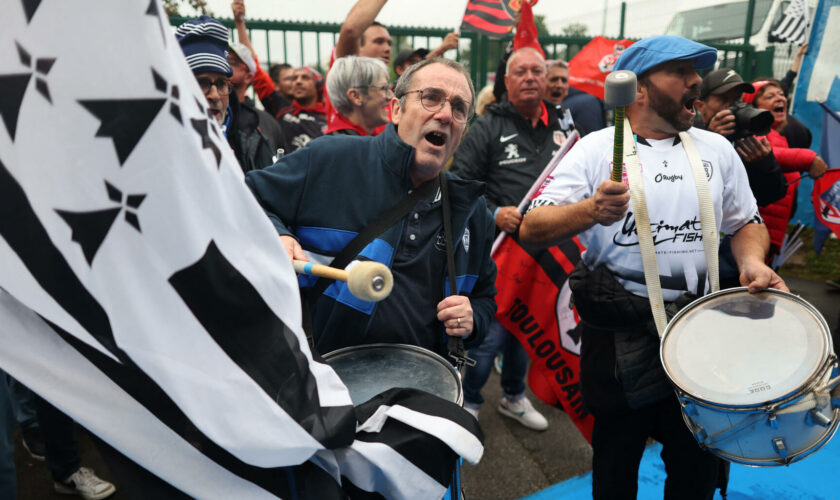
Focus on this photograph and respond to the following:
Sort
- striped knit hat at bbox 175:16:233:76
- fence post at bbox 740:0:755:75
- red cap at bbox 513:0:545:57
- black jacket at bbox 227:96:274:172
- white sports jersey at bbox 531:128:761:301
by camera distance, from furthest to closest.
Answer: fence post at bbox 740:0:755:75 < red cap at bbox 513:0:545:57 < black jacket at bbox 227:96:274:172 < striped knit hat at bbox 175:16:233:76 < white sports jersey at bbox 531:128:761:301

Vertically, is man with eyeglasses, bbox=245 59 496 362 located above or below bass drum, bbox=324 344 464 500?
above

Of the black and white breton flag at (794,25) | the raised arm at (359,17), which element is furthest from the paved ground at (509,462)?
the black and white breton flag at (794,25)

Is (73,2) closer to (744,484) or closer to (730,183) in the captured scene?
(730,183)

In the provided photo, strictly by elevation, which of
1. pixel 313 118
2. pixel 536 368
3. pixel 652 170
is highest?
pixel 652 170

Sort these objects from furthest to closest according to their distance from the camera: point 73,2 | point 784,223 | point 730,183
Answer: point 784,223, point 730,183, point 73,2

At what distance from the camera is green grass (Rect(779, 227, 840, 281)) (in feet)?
21.1

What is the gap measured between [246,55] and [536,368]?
283 cm

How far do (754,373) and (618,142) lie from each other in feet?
2.59

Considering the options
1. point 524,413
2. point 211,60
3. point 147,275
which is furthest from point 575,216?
point 524,413

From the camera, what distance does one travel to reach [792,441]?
1.59 meters

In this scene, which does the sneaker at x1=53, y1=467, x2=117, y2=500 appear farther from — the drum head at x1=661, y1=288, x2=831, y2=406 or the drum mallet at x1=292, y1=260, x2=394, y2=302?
the drum head at x1=661, y1=288, x2=831, y2=406

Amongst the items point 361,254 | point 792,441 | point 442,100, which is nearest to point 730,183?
point 792,441

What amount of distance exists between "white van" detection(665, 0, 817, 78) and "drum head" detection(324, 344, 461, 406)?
7.98m

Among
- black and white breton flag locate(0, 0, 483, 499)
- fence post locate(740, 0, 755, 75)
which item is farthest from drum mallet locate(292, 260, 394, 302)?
fence post locate(740, 0, 755, 75)
